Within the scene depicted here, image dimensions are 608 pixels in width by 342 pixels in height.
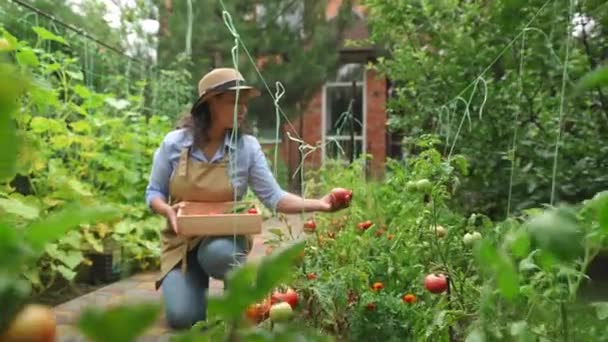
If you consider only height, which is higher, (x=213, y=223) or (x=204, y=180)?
(x=204, y=180)

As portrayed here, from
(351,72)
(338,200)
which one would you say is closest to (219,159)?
(338,200)

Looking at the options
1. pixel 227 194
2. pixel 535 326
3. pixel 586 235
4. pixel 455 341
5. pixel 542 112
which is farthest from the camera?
pixel 542 112

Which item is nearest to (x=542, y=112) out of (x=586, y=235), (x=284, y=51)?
(x=586, y=235)

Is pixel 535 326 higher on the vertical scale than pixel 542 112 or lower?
lower

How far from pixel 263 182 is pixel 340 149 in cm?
140

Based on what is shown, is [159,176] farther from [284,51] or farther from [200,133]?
[284,51]

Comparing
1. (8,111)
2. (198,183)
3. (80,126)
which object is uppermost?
(80,126)

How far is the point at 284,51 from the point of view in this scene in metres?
10.4

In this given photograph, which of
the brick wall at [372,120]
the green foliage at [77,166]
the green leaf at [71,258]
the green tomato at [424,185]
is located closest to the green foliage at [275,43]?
the brick wall at [372,120]

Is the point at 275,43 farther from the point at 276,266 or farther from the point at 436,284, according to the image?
the point at 276,266

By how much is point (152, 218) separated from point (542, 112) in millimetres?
2293

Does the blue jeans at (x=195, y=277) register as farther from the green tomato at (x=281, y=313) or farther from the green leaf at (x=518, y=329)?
the green leaf at (x=518, y=329)

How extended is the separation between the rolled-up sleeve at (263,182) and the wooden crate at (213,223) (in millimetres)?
186

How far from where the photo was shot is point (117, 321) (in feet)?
0.68
